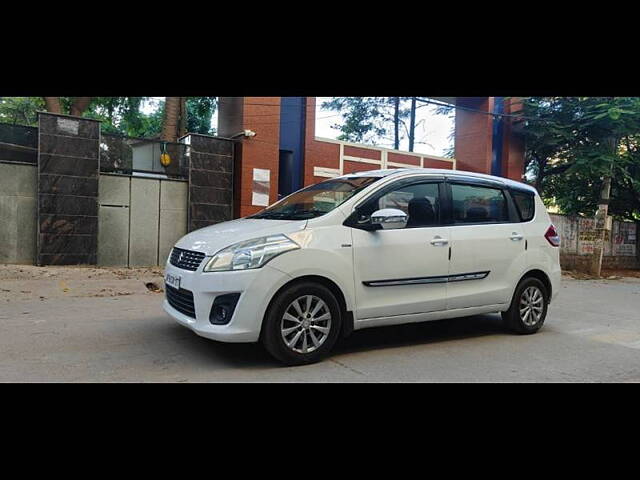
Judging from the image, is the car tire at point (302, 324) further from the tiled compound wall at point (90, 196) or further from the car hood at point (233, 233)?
the tiled compound wall at point (90, 196)

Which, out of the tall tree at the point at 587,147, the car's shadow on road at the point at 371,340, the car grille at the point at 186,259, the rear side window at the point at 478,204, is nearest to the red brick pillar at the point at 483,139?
the tall tree at the point at 587,147

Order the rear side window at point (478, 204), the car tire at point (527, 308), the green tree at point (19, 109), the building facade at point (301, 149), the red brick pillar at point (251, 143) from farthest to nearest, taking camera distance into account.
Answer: the green tree at point (19, 109) < the building facade at point (301, 149) < the red brick pillar at point (251, 143) < the car tire at point (527, 308) < the rear side window at point (478, 204)

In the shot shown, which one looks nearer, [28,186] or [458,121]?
[28,186]

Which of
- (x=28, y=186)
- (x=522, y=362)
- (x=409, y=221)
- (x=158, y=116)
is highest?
(x=158, y=116)

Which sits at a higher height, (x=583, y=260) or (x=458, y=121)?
(x=458, y=121)

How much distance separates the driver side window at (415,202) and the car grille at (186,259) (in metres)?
1.81

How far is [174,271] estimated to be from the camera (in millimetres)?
4672

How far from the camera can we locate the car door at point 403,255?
468 centimetres

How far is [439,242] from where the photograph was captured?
16.7 feet

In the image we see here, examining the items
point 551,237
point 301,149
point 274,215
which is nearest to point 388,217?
point 274,215

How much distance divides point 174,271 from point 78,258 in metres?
8.12

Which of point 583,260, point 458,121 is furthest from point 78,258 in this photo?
point 583,260

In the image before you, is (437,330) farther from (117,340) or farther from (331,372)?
(117,340)

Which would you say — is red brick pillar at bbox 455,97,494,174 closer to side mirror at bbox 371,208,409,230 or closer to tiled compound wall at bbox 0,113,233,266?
tiled compound wall at bbox 0,113,233,266
